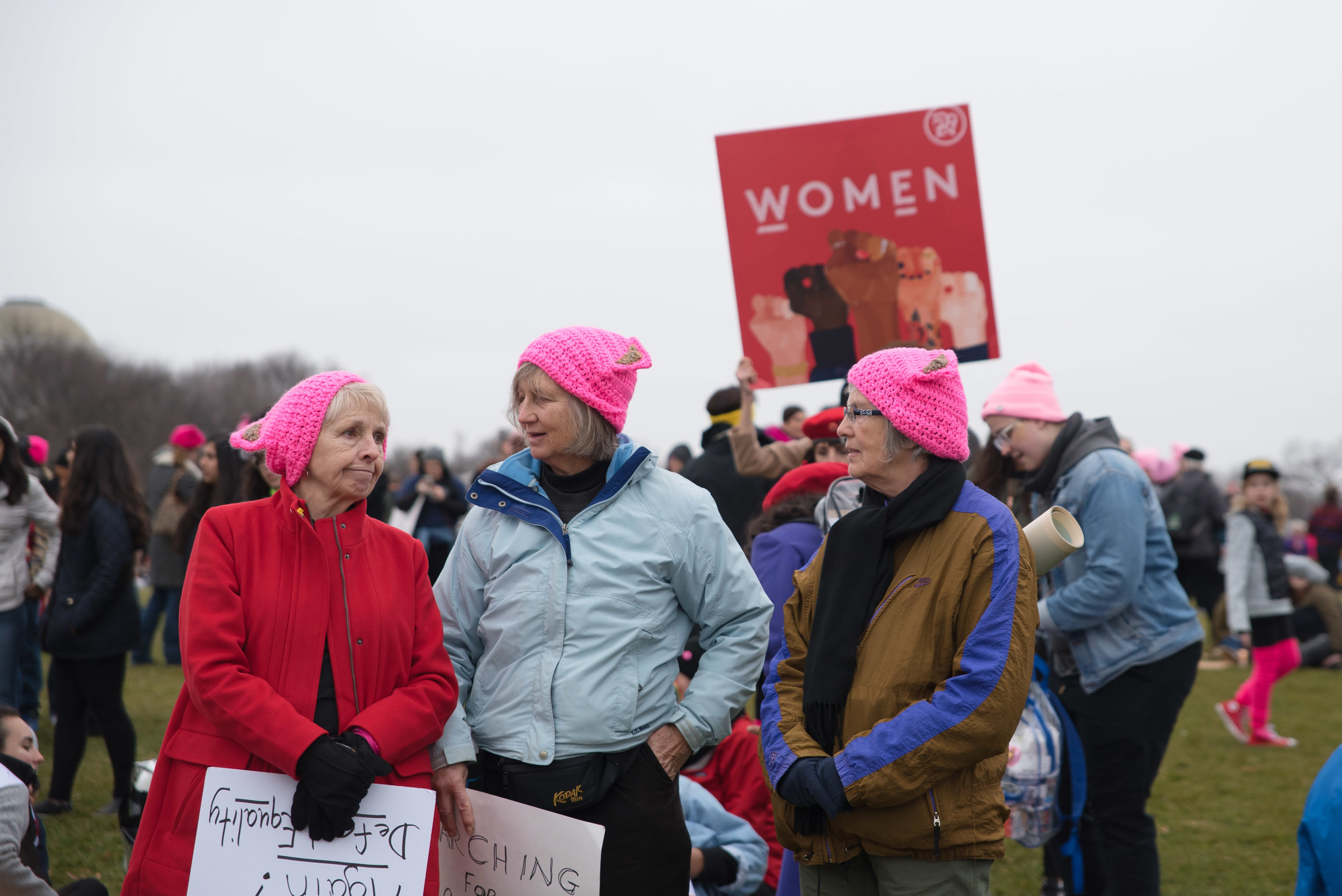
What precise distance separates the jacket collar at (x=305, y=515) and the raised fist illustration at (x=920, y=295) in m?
3.07

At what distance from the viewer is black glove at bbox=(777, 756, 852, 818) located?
2545 millimetres

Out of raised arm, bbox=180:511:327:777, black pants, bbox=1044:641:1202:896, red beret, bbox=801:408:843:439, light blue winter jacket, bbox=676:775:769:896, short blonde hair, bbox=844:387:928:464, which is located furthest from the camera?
red beret, bbox=801:408:843:439

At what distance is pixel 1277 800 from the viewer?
666 centimetres

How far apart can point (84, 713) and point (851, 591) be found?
487 centimetres

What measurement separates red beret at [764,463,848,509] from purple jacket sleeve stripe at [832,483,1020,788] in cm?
140

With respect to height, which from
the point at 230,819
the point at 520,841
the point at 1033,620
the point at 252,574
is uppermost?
the point at 252,574

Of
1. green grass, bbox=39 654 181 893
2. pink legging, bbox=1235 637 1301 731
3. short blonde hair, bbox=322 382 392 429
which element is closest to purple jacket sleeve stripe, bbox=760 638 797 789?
short blonde hair, bbox=322 382 392 429

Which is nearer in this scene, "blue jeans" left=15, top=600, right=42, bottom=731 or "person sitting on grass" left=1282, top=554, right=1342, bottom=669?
"blue jeans" left=15, top=600, right=42, bottom=731

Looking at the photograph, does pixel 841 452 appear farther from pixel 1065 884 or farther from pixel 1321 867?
pixel 1321 867

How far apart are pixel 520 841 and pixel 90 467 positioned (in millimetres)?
4262

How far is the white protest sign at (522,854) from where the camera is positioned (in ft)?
8.63

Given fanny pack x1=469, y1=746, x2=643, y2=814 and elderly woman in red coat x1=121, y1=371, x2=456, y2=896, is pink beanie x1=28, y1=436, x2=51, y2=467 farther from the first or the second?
fanny pack x1=469, y1=746, x2=643, y2=814

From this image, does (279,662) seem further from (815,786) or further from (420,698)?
(815,786)

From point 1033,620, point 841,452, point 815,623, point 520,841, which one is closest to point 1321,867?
point 1033,620
